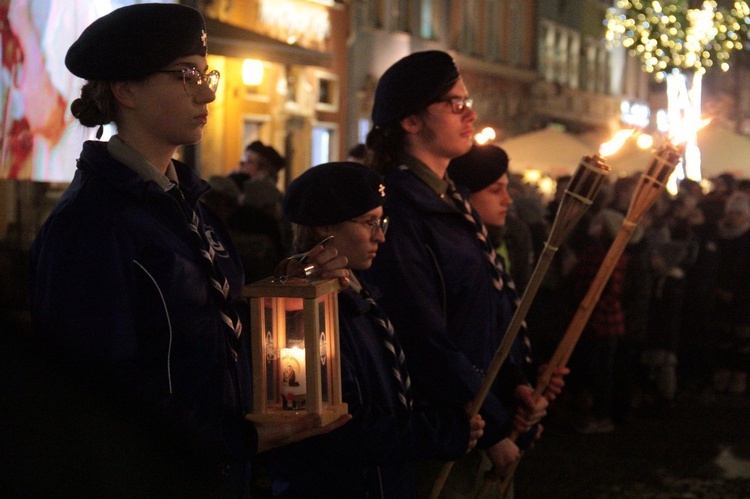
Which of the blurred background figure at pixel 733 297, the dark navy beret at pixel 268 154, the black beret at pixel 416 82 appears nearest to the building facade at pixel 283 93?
the dark navy beret at pixel 268 154

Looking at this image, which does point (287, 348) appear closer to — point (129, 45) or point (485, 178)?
point (129, 45)

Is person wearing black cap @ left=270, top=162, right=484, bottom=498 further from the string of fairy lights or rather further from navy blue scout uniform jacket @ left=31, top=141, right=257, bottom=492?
the string of fairy lights

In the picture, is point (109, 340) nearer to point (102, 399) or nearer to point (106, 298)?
point (106, 298)

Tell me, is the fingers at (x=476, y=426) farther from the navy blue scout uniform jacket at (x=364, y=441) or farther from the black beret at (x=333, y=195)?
the black beret at (x=333, y=195)

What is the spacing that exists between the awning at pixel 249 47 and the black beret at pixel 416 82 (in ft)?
20.3

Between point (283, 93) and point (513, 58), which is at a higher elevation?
point (513, 58)

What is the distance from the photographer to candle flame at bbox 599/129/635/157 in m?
4.02

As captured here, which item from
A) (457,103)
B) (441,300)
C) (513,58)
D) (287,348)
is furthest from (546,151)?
(513,58)

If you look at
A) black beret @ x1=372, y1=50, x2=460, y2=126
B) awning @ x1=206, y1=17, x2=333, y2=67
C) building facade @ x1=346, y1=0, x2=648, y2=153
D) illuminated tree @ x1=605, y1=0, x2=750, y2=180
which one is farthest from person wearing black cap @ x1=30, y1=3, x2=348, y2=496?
illuminated tree @ x1=605, y1=0, x2=750, y2=180

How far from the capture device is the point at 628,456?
862cm

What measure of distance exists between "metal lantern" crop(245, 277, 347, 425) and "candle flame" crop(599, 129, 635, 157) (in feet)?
4.99

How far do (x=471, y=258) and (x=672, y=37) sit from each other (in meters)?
26.6

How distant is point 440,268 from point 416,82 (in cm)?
66

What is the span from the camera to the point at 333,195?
3.44 metres
